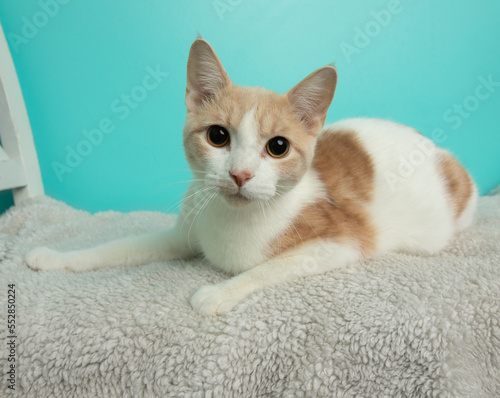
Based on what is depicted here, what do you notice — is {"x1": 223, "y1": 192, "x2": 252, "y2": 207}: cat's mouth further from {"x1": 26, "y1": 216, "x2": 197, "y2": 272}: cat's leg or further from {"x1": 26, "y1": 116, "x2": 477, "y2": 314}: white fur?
{"x1": 26, "y1": 216, "x2": 197, "y2": 272}: cat's leg

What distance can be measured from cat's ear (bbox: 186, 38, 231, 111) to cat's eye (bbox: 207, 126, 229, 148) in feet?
0.40

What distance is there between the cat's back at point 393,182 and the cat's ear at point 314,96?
218 mm

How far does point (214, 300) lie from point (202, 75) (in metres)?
0.59

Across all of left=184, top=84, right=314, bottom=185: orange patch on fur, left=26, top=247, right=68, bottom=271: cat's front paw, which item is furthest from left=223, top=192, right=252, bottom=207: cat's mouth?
left=26, top=247, right=68, bottom=271: cat's front paw

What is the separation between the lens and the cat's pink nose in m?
0.75

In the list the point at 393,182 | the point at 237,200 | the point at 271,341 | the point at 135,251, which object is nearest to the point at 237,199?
the point at 237,200

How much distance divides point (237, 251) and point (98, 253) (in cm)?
47

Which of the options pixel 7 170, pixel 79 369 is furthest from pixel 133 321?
pixel 7 170

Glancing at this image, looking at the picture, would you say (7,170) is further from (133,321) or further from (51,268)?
(133,321)

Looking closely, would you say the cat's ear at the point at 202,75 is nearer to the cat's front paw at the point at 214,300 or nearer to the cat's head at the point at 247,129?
the cat's head at the point at 247,129

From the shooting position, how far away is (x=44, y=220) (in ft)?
5.09

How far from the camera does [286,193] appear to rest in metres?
0.94

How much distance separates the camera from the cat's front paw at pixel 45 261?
106 cm

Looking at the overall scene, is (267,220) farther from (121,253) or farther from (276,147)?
(121,253)
